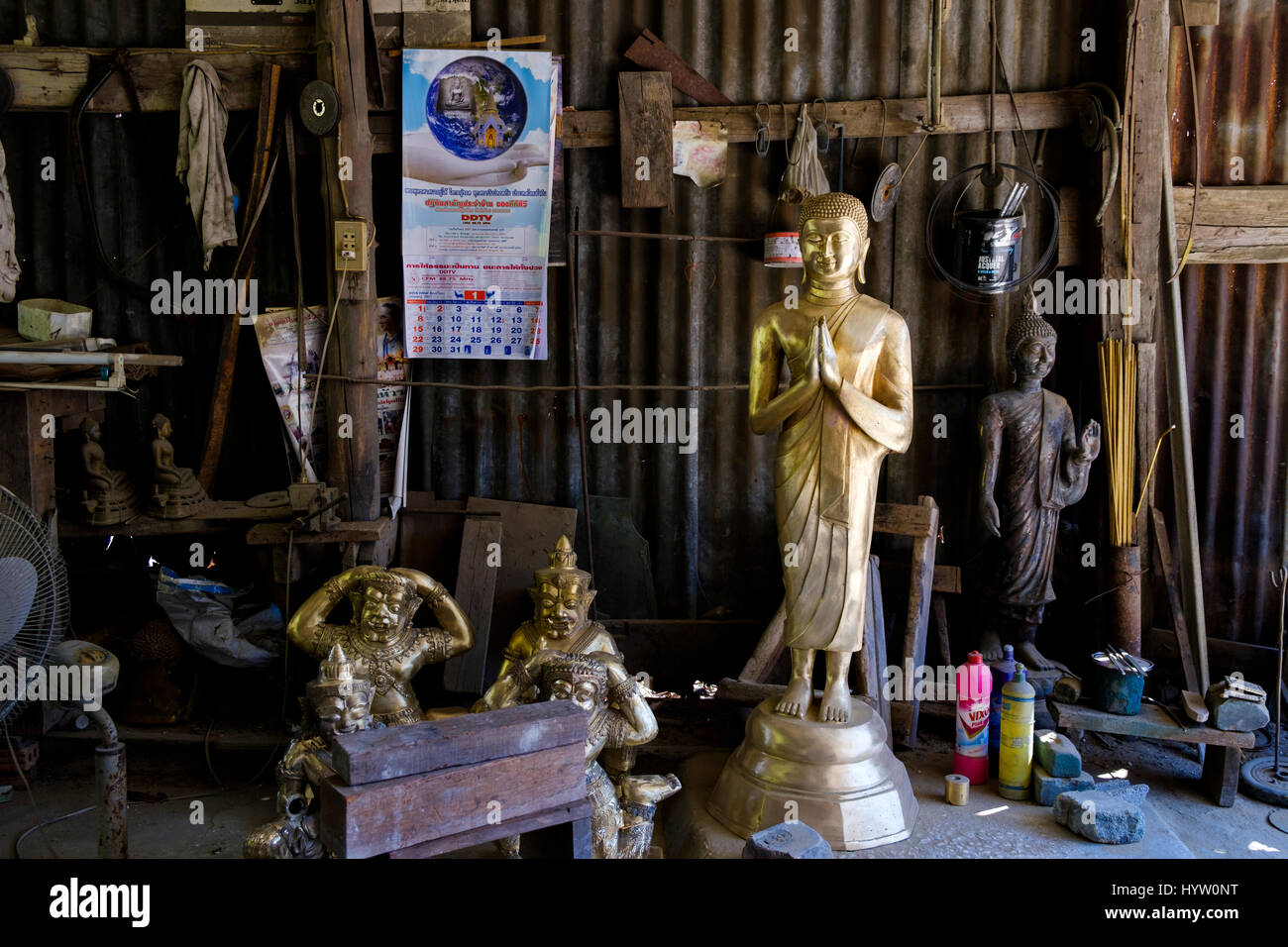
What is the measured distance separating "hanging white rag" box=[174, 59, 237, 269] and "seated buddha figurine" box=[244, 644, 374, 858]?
2.90 metres

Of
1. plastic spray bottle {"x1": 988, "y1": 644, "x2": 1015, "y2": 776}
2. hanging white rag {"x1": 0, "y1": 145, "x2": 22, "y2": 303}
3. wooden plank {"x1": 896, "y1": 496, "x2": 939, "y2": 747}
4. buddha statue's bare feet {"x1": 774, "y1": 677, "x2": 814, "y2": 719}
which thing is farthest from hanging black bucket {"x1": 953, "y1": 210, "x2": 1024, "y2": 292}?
hanging white rag {"x1": 0, "y1": 145, "x2": 22, "y2": 303}

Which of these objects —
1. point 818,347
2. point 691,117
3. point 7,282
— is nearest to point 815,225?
point 818,347

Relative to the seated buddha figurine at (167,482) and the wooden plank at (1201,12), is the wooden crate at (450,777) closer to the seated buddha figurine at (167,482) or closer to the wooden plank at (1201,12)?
the seated buddha figurine at (167,482)

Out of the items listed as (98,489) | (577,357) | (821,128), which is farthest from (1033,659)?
(98,489)

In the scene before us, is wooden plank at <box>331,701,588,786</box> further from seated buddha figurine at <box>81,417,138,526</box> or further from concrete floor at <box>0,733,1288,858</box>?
seated buddha figurine at <box>81,417,138,526</box>

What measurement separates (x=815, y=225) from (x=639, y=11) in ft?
7.62

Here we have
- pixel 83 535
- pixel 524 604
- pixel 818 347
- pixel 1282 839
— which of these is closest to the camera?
pixel 818 347

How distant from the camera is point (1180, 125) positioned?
19.7 feet

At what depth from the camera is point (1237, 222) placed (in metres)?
5.92

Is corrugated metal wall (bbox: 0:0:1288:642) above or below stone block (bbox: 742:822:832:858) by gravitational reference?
above

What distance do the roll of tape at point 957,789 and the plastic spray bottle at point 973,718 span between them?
14cm

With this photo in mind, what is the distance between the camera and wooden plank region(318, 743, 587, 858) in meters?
2.89

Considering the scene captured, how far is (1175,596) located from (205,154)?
563cm

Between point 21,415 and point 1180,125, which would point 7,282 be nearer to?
point 21,415
